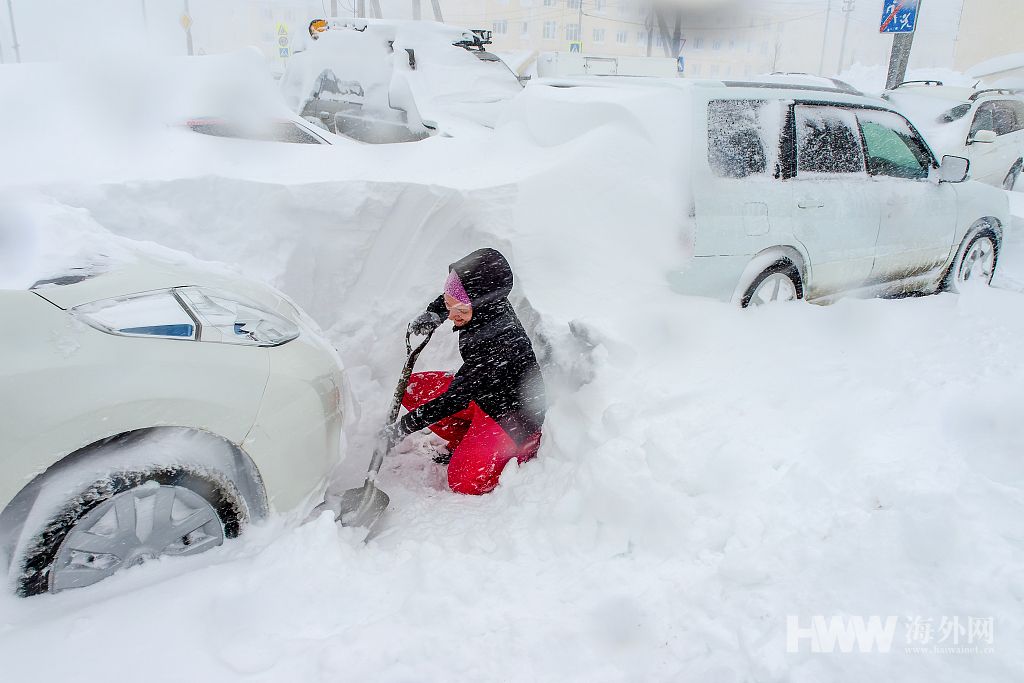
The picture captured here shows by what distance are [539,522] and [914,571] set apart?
132 cm

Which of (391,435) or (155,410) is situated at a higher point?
(155,410)

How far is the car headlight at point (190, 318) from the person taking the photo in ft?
6.47

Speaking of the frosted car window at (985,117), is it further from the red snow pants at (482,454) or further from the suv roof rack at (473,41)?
the red snow pants at (482,454)

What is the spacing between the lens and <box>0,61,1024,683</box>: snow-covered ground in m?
1.87

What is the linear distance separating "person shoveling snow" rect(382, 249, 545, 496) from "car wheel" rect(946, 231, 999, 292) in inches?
143

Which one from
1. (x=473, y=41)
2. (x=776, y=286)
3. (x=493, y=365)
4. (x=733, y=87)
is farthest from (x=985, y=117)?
(x=493, y=365)

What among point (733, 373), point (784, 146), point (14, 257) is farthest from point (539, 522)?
point (784, 146)

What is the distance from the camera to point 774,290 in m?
3.82

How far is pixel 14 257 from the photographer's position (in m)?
2.13

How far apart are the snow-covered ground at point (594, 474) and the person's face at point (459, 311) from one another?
1.56 feet

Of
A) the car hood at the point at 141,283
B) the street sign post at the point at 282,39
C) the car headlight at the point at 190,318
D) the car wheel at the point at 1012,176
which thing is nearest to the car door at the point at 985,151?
the car wheel at the point at 1012,176

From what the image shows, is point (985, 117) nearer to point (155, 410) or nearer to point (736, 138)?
point (736, 138)

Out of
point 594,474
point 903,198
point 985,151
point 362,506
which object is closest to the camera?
point 594,474

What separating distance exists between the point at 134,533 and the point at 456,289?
1622 millimetres
